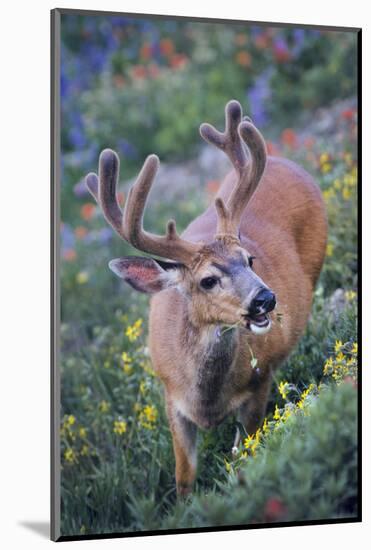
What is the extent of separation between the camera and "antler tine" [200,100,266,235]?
547 centimetres

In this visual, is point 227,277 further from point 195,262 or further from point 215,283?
point 195,262

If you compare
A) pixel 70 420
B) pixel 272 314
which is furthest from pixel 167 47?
pixel 272 314

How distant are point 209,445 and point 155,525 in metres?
0.60

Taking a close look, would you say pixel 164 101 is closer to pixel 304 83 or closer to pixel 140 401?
pixel 304 83

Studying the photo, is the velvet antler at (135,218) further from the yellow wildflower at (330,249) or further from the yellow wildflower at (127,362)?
the yellow wildflower at (330,249)

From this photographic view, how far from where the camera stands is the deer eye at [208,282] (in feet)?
17.3

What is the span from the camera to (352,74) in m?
8.42

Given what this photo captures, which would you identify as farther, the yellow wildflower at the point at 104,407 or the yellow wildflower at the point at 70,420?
the yellow wildflower at the point at 104,407

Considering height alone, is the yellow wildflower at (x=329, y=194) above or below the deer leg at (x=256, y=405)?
above

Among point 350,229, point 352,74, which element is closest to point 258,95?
point 352,74

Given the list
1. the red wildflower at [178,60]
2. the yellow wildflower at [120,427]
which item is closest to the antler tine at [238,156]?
the yellow wildflower at [120,427]

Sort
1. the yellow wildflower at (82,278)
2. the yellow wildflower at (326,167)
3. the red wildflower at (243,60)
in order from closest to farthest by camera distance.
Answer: the yellow wildflower at (326,167) < the yellow wildflower at (82,278) < the red wildflower at (243,60)

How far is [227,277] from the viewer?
17.1 ft

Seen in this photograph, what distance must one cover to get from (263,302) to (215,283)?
285mm
